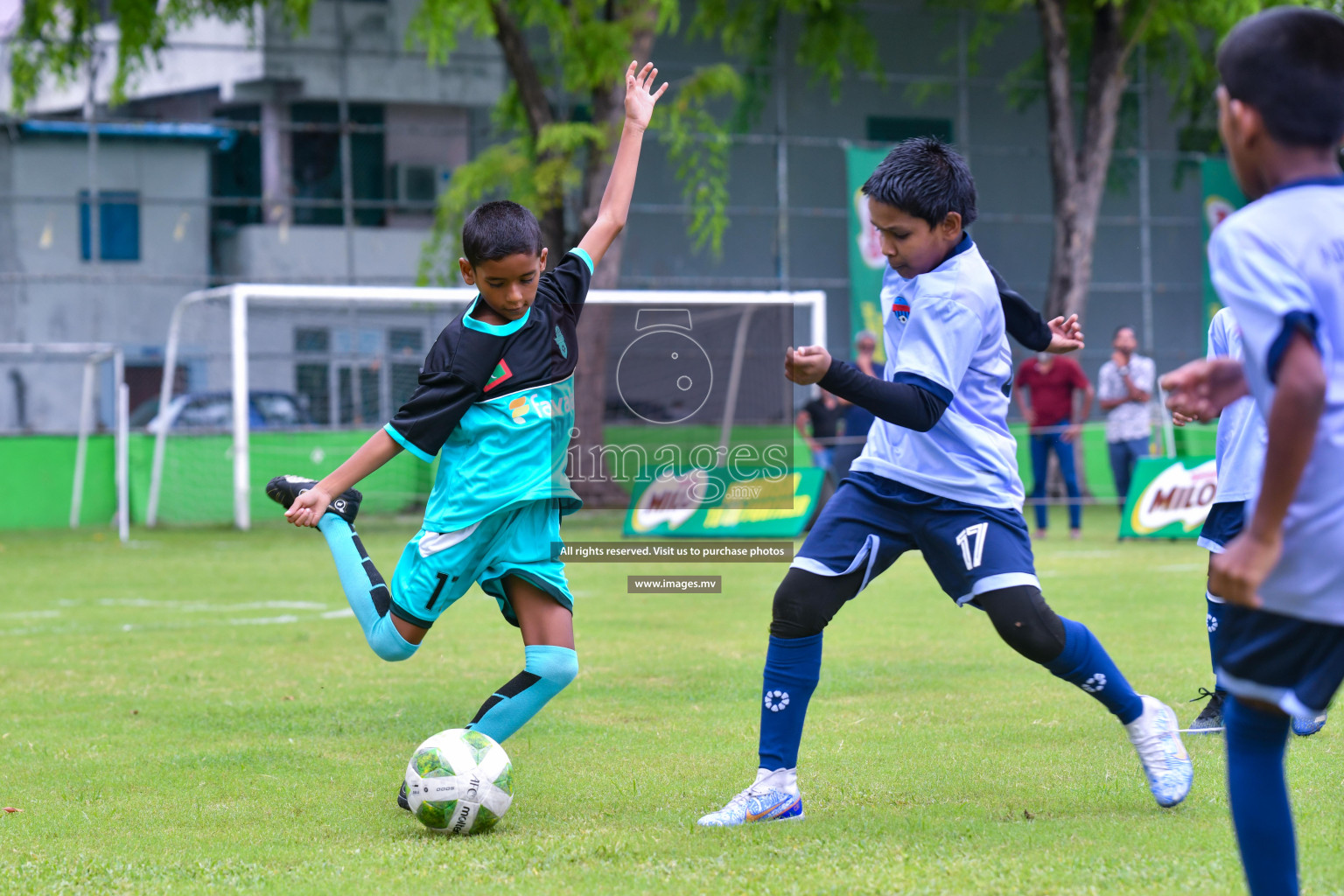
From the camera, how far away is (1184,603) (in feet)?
28.9

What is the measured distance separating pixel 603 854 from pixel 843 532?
1094mm

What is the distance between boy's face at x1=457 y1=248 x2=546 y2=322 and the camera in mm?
3895

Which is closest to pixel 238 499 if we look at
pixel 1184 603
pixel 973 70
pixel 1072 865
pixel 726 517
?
pixel 726 517

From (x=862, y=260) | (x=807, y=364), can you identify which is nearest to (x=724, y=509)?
(x=862, y=260)

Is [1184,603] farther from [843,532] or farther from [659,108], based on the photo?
[659,108]

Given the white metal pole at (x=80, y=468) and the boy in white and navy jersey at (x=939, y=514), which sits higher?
the boy in white and navy jersey at (x=939, y=514)

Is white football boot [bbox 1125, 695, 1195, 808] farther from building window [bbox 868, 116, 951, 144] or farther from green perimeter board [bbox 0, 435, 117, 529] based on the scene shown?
building window [bbox 868, 116, 951, 144]

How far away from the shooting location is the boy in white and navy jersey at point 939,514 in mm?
3723

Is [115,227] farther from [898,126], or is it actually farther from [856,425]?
[898,126]

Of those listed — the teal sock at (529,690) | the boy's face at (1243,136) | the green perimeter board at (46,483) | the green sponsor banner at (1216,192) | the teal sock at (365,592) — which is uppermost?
the green sponsor banner at (1216,192)

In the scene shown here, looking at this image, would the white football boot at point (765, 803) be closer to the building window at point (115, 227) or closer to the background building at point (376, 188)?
the background building at point (376, 188)

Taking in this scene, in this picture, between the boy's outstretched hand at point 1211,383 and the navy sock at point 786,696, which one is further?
the navy sock at point 786,696

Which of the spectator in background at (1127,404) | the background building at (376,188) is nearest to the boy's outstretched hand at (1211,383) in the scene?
the spectator in background at (1127,404)

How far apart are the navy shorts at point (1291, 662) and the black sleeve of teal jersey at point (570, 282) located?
2267 mm
